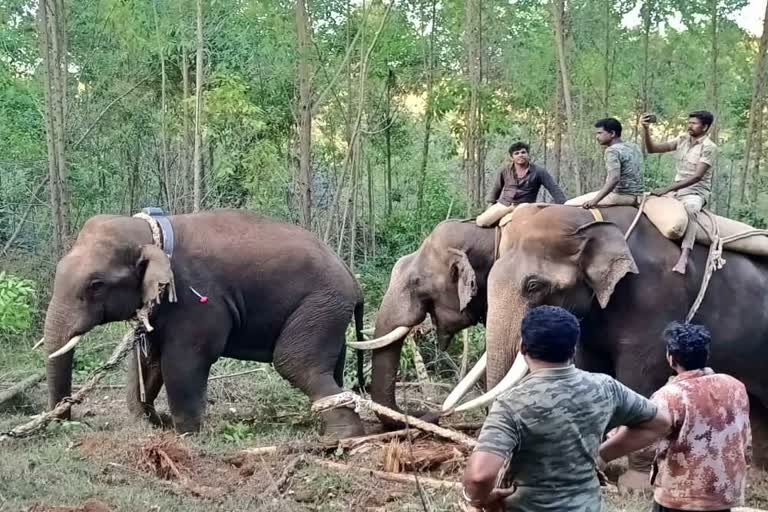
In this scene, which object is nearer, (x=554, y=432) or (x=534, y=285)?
(x=554, y=432)

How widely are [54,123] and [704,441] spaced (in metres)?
8.50

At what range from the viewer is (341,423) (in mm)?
6613

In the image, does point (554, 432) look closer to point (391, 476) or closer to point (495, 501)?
point (495, 501)

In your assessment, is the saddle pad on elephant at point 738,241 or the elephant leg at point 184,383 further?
the elephant leg at point 184,383

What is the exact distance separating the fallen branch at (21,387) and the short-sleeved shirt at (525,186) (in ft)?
13.1

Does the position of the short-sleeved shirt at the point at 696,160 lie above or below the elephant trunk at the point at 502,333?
A: above

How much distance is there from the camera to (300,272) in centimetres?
723

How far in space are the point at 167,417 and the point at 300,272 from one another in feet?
5.08

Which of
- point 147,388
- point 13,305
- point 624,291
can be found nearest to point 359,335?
point 147,388

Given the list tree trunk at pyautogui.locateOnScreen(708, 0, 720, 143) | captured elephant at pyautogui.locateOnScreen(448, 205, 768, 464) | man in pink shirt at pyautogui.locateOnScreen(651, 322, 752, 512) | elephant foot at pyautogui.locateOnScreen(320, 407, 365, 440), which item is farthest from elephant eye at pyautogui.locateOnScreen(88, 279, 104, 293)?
tree trunk at pyautogui.locateOnScreen(708, 0, 720, 143)

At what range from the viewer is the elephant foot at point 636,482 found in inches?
217

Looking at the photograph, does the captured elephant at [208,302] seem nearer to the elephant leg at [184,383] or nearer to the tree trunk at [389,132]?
the elephant leg at [184,383]

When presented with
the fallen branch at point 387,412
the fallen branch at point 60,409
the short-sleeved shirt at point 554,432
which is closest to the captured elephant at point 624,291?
the fallen branch at point 387,412

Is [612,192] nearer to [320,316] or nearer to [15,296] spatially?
[320,316]
